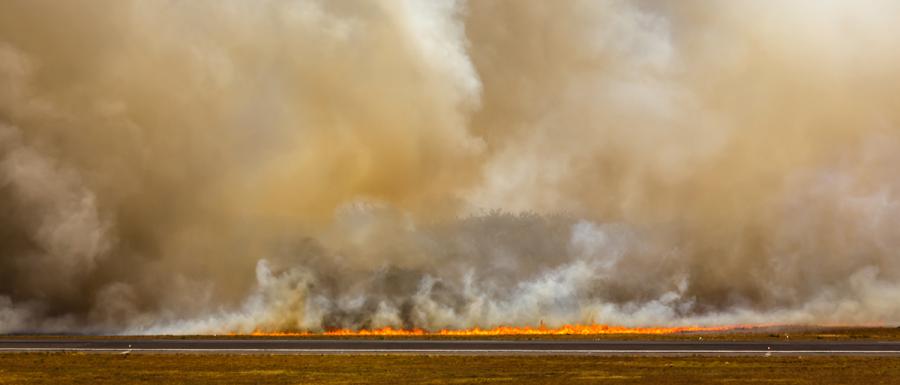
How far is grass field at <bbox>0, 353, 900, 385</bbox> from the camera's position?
6812 cm

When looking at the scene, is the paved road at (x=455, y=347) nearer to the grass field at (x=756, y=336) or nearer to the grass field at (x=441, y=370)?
the grass field at (x=441, y=370)

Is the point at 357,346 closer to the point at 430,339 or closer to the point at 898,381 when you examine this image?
the point at 430,339

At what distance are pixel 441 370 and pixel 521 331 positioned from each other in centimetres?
5867

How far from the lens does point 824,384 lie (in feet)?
212

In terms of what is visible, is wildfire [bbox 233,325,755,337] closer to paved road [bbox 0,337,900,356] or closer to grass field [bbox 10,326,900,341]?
grass field [bbox 10,326,900,341]

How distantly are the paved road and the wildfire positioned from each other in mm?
19072

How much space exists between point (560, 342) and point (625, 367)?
29.3 m

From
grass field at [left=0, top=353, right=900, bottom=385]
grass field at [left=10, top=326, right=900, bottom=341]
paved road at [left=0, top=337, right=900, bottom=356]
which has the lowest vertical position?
grass field at [left=0, top=353, right=900, bottom=385]

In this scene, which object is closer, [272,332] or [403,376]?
[403,376]

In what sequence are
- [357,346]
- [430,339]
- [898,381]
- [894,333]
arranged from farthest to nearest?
[894,333] < [430,339] < [357,346] < [898,381]

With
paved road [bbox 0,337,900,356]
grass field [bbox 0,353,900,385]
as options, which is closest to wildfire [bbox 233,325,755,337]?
paved road [bbox 0,337,900,356]

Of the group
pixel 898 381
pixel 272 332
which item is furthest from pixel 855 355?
pixel 272 332

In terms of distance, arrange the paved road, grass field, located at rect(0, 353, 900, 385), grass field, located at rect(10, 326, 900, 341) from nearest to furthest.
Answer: grass field, located at rect(0, 353, 900, 385)
the paved road
grass field, located at rect(10, 326, 900, 341)

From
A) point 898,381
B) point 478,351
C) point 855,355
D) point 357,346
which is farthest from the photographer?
point 357,346
